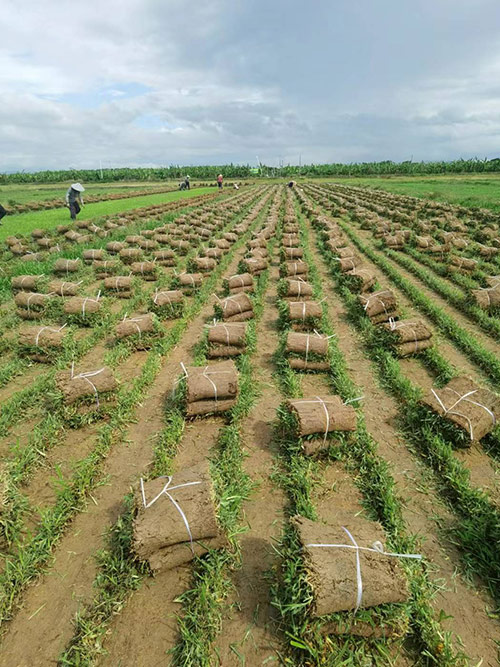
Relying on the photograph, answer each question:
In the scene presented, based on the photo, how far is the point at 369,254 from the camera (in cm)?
1499

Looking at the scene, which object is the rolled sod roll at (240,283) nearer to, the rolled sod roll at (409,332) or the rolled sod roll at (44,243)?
the rolled sod roll at (409,332)

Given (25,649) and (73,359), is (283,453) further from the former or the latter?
(73,359)

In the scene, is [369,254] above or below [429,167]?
below

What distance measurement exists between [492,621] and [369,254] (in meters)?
Result: 13.8

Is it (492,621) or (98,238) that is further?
(98,238)

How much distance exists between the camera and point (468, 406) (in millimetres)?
4902

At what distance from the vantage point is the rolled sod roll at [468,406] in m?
4.73

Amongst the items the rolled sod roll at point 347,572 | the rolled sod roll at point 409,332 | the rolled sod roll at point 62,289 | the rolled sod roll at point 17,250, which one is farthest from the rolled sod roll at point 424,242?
the rolled sod roll at point 17,250

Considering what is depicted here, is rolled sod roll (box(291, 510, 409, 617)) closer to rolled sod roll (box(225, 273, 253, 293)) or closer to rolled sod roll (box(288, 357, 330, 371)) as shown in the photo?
rolled sod roll (box(288, 357, 330, 371))

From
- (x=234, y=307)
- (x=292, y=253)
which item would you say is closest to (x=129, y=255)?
(x=292, y=253)

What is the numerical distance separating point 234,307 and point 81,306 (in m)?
3.91

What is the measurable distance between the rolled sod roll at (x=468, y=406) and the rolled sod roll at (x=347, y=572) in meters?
2.49

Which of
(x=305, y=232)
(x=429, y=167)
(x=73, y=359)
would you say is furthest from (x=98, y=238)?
(x=429, y=167)

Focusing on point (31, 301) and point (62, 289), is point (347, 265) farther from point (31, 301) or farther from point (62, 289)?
point (31, 301)
